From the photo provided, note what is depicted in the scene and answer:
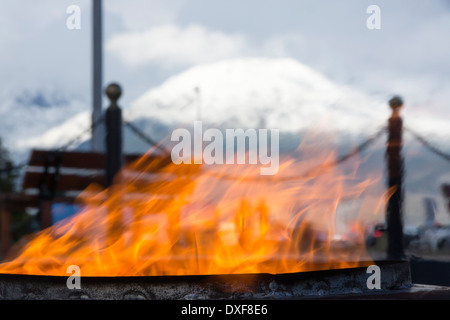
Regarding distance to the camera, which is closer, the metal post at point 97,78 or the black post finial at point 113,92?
the black post finial at point 113,92

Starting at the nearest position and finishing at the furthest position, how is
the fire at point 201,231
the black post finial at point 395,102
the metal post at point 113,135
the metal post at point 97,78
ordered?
the fire at point 201,231, the metal post at point 113,135, the black post finial at point 395,102, the metal post at point 97,78

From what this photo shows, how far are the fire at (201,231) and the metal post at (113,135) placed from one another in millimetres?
1664

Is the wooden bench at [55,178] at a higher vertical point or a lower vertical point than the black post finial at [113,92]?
lower

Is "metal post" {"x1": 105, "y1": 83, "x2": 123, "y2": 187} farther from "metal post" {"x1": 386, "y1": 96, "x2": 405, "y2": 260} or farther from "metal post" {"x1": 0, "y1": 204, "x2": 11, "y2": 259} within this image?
"metal post" {"x1": 386, "y1": 96, "x2": 405, "y2": 260}

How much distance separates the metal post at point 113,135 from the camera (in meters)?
4.02

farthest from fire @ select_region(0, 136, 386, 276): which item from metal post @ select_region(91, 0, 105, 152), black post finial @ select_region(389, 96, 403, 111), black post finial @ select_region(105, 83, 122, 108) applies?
metal post @ select_region(91, 0, 105, 152)

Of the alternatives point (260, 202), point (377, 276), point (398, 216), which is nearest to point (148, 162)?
point (398, 216)

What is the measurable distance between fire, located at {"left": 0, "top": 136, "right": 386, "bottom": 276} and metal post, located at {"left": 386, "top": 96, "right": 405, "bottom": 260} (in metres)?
1.81

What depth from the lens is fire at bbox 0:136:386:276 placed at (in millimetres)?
1889

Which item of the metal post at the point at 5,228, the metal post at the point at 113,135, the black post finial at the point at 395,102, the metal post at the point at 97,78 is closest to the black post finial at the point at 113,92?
the metal post at the point at 113,135

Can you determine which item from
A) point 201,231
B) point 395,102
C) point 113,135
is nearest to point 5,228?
point 113,135

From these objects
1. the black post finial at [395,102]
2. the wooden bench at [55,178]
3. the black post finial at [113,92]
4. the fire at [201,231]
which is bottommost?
the fire at [201,231]

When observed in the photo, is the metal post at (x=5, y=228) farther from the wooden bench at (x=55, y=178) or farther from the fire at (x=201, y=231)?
the fire at (x=201, y=231)

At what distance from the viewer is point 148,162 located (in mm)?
5105
